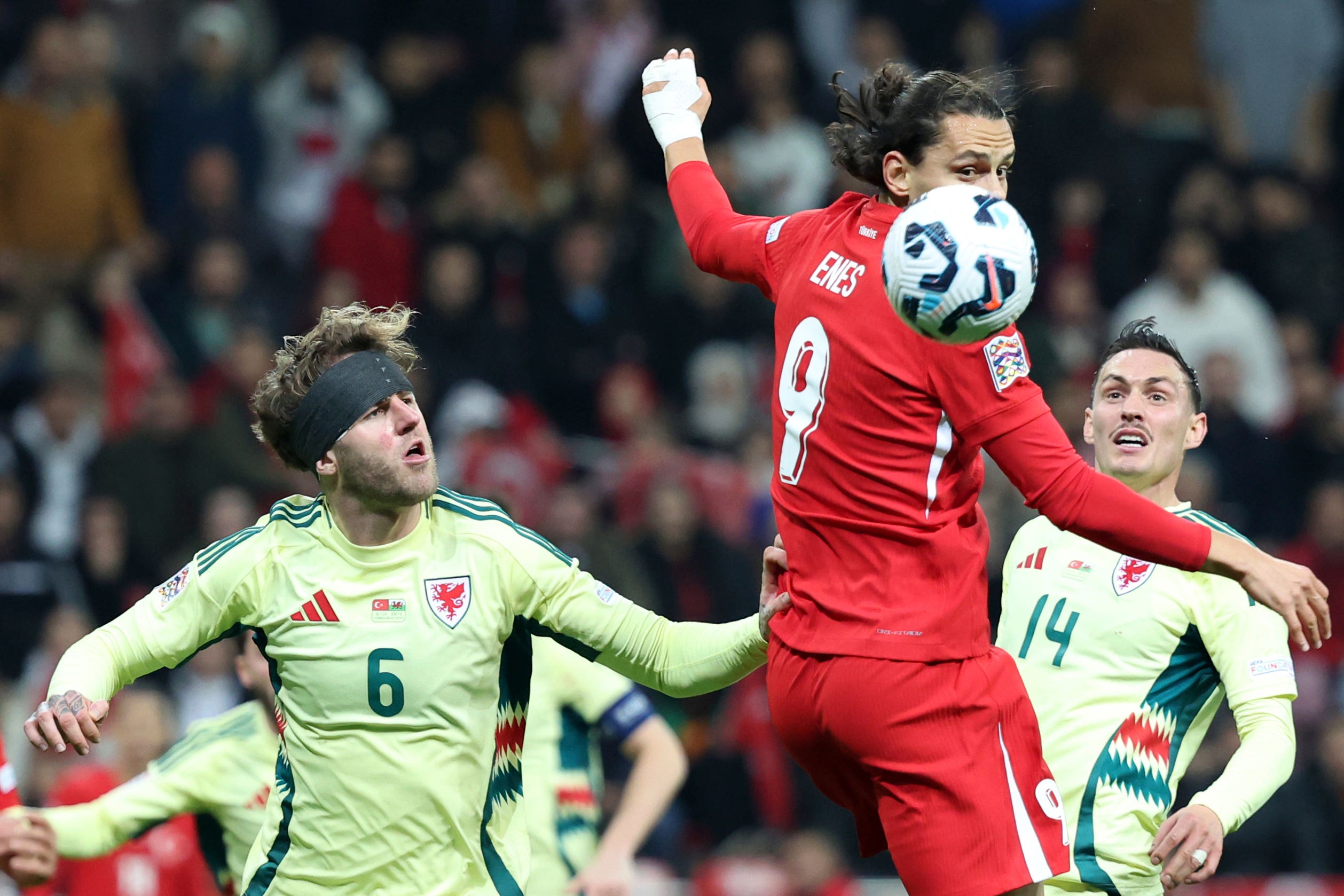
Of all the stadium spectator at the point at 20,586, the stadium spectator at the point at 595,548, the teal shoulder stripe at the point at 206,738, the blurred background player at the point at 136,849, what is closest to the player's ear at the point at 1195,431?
the teal shoulder stripe at the point at 206,738

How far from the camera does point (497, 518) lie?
5.07 m

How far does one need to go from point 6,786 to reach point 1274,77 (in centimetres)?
1061

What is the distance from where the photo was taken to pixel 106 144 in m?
12.3

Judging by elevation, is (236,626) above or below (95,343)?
below

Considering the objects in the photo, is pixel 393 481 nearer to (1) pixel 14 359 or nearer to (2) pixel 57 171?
(1) pixel 14 359

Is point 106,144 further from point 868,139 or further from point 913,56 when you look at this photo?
point 868,139

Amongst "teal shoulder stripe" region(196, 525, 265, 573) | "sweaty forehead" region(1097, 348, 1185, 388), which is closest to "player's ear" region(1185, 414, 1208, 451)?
"sweaty forehead" region(1097, 348, 1185, 388)

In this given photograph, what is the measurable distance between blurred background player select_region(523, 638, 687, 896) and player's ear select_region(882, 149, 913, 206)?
234 centimetres

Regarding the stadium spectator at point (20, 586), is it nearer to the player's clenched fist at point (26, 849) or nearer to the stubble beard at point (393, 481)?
the player's clenched fist at point (26, 849)

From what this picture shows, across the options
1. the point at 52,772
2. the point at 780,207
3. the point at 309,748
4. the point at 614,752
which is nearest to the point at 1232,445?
the point at 780,207

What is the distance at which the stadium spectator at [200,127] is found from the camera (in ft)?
41.4

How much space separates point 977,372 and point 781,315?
630mm

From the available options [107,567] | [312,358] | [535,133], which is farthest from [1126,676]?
[535,133]

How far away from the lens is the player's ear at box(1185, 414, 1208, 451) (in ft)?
18.3
